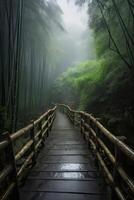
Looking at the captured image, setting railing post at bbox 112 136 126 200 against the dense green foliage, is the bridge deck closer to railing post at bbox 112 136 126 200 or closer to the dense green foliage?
railing post at bbox 112 136 126 200

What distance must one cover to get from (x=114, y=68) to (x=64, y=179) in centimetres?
568

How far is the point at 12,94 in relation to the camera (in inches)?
233

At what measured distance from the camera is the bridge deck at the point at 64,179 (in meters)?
2.64

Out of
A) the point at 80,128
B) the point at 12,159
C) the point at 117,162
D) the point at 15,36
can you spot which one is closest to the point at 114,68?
the point at 80,128

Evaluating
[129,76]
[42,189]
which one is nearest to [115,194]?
[42,189]

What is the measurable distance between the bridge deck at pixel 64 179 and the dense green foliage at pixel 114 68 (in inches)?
88.1

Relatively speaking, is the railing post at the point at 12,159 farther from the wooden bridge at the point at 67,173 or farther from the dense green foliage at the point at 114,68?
the dense green foliage at the point at 114,68

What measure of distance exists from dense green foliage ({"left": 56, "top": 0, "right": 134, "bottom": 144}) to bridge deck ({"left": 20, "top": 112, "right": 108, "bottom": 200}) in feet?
7.34

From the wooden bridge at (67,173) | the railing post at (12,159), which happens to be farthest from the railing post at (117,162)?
the railing post at (12,159)

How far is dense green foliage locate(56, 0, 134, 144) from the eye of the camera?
6137mm

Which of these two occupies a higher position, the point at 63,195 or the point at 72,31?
the point at 72,31

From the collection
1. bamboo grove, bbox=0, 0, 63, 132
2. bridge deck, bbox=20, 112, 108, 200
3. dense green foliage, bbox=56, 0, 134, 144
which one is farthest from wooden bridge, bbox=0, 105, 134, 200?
dense green foliage, bbox=56, 0, 134, 144

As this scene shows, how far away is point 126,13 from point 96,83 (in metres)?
3.25

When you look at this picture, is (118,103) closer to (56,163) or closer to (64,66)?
(56,163)
